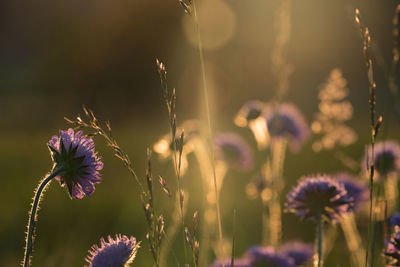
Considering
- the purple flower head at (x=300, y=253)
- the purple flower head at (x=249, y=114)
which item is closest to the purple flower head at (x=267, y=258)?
the purple flower head at (x=300, y=253)

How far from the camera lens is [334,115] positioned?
2672 millimetres

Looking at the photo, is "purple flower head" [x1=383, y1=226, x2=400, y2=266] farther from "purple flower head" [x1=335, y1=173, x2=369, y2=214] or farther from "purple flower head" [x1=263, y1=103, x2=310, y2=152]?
"purple flower head" [x1=263, y1=103, x2=310, y2=152]

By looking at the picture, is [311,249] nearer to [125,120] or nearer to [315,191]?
[315,191]

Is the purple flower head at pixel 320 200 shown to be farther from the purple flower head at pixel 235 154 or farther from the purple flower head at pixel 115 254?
the purple flower head at pixel 235 154

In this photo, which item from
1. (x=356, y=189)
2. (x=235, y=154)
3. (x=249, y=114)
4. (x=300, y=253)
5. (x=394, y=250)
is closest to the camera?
(x=394, y=250)

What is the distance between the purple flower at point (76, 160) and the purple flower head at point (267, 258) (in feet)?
3.17

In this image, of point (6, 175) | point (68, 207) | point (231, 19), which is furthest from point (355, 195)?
point (231, 19)

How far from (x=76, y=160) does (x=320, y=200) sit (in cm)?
106

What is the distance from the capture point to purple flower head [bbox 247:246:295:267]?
211 centimetres

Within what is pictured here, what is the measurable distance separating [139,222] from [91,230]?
70cm

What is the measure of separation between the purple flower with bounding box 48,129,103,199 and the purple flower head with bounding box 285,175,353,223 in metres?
0.91

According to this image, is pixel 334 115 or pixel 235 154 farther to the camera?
pixel 235 154

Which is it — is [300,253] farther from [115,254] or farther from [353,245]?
[115,254]

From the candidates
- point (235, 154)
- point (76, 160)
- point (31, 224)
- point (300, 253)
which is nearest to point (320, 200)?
point (300, 253)
